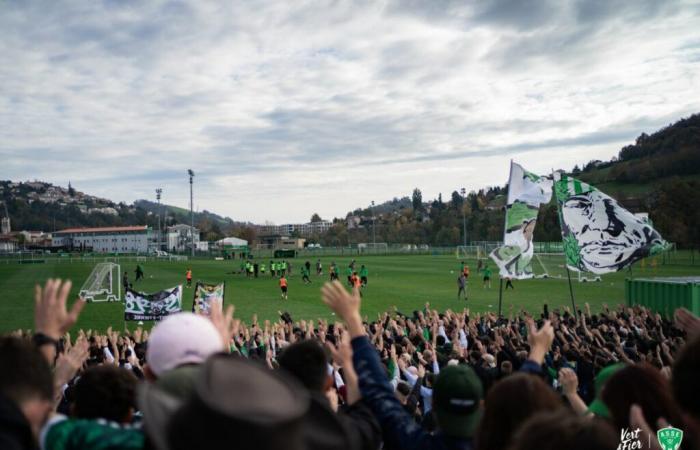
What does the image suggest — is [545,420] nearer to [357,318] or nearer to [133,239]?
[357,318]

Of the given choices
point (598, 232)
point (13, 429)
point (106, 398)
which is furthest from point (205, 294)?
point (13, 429)

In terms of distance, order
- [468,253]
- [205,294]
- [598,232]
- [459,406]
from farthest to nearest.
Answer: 1. [468,253]
2. [205,294]
3. [598,232]
4. [459,406]

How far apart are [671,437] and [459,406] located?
36.0 inches

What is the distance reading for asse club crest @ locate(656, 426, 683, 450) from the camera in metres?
2.45

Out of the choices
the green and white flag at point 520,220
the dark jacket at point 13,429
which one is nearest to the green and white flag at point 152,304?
→ the green and white flag at point 520,220

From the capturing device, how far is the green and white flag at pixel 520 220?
15594 mm

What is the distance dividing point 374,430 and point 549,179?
48.1 ft

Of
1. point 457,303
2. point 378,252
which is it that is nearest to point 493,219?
point 378,252

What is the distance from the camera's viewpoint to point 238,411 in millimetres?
1416

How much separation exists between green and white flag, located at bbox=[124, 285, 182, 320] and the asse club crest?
15.0 m

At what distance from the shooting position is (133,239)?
14900cm

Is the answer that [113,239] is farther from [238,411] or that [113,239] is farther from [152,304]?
[238,411]

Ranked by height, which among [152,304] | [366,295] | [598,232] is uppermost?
[598,232]

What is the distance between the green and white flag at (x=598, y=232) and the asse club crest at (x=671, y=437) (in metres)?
12.2
